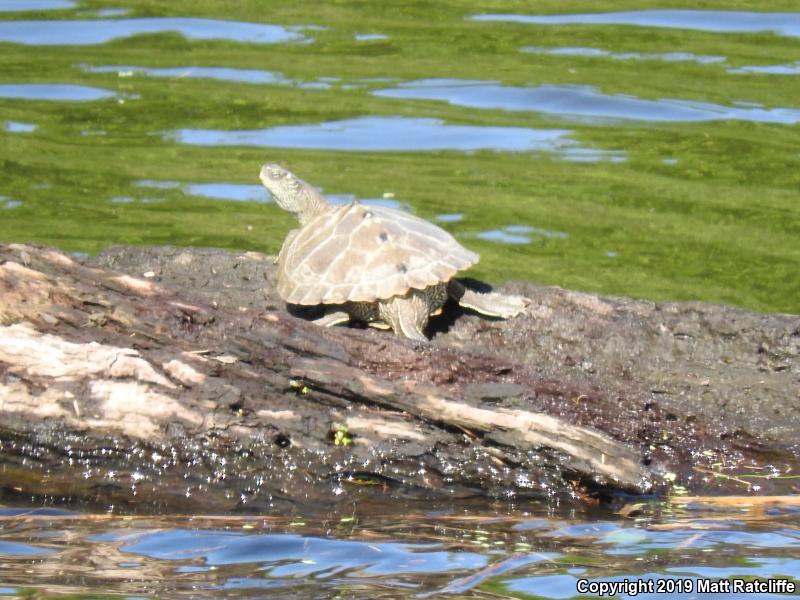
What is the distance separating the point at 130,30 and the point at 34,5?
1.58 meters

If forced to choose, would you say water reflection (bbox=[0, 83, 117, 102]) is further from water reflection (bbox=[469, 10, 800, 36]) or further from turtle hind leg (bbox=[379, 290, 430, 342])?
turtle hind leg (bbox=[379, 290, 430, 342])

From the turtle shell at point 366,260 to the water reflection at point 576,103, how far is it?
5651 millimetres

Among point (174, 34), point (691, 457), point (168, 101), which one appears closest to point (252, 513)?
point (691, 457)

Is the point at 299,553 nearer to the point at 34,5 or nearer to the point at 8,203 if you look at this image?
the point at 8,203

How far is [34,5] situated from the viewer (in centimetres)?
1402

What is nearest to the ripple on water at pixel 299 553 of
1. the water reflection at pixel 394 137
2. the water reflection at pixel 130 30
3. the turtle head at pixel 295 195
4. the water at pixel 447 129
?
the turtle head at pixel 295 195

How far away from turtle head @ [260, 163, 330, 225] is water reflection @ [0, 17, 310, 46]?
20.4 ft

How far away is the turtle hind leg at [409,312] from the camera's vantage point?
214 inches

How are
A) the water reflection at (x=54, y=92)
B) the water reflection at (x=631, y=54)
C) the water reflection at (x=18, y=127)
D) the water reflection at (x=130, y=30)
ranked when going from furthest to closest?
the water reflection at (x=130, y=30) < the water reflection at (x=631, y=54) < the water reflection at (x=54, y=92) < the water reflection at (x=18, y=127)

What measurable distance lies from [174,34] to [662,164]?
5.77 meters

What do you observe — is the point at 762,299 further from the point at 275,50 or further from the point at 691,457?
the point at 275,50

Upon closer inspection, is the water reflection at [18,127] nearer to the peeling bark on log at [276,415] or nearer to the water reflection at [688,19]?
the water reflection at [688,19]

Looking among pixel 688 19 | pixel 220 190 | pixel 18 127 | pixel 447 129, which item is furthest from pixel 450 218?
pixel 688 19

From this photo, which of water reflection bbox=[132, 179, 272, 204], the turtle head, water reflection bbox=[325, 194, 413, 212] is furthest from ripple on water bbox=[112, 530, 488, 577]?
water reflection bbox=[132, 179, 272, 204]
